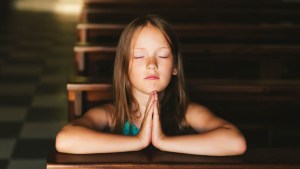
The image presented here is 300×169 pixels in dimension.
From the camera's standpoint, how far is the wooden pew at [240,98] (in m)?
2.39

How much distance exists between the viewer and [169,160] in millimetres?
1497

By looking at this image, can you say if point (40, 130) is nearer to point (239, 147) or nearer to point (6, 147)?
point (6, 147)

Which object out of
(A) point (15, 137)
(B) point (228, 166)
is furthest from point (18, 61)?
(B) point (228, 166)

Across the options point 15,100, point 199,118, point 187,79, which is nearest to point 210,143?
point 199,118

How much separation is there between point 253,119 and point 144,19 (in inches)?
44.1

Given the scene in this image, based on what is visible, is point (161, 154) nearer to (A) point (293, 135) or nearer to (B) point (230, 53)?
(B) point (230, 53)

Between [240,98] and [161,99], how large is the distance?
676mm

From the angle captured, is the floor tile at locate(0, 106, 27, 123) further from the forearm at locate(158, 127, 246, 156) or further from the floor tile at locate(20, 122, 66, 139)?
the forearm at locate(158, 127, 246, 156)

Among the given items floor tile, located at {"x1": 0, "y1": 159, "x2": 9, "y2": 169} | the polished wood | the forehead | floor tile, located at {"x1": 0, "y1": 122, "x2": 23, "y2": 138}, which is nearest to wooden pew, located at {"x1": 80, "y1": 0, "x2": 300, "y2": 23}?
floor tile, located at {"x1": 0, "y1": 122, "x2": 23, "y2": 138}

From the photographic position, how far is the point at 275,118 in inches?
104

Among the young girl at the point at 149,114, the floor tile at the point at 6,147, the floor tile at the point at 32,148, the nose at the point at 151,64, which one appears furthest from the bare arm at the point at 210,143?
the floor tile at the point at 6,147

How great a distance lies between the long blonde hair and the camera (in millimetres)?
1836

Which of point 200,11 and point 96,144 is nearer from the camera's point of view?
point 96,144

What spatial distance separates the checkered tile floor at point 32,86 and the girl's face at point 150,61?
1.50 metres
